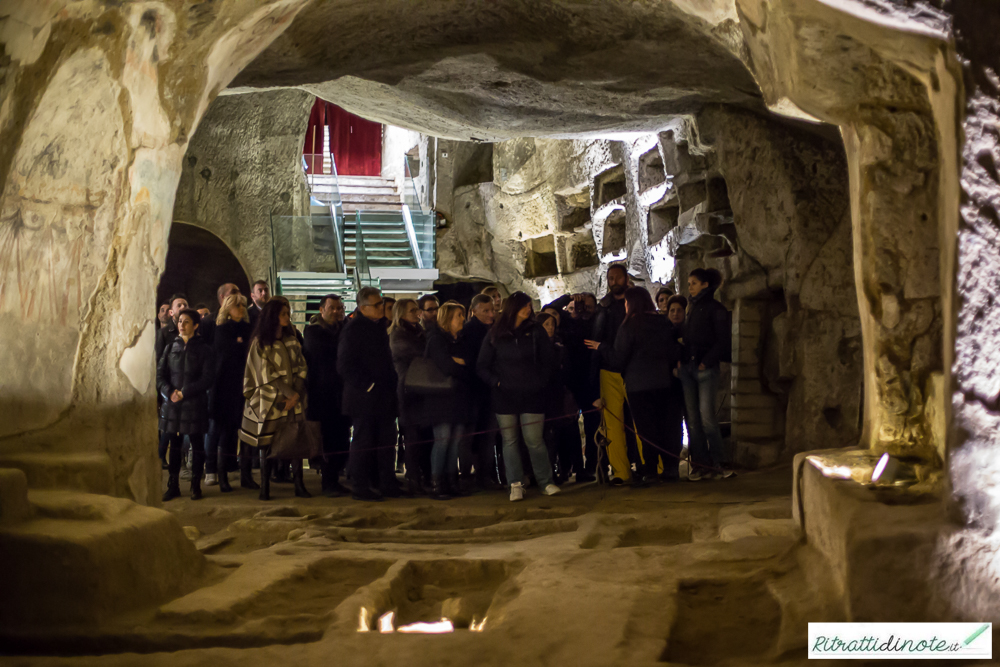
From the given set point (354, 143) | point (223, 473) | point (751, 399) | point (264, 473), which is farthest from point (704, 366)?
point (354, 143)

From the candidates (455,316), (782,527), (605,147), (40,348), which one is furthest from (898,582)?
(605,147)

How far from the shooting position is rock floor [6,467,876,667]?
121 inches

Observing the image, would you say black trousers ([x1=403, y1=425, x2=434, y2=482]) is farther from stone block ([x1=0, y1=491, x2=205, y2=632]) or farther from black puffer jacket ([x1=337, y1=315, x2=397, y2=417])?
stone block ([x1=0, y1=491, x2=205, y2=632])

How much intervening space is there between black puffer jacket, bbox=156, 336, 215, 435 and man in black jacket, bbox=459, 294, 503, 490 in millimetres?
2021

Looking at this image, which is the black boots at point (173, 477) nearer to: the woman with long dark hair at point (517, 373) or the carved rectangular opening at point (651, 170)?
the woman with long dark hair at point (517, 373)

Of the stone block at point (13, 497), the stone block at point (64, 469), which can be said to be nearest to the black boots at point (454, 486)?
the stone block at point (64, 469)

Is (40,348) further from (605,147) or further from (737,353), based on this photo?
(605,147)

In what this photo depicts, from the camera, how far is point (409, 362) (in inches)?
271

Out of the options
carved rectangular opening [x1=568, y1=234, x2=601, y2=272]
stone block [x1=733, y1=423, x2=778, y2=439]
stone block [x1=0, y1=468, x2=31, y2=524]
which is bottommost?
stone block [x1=733, y1=423, x2=778, y2=439]

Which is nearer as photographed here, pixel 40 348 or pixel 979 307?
pixel 979 307

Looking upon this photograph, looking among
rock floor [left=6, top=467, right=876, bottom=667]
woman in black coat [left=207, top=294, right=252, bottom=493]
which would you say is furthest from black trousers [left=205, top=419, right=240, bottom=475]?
rock floor [left=6, top=467, right=876, bottom=667]

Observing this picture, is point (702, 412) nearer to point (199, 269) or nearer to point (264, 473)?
point (264, 473)

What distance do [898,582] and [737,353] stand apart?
5595 mm

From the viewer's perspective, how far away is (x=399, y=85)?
765 centimetres
